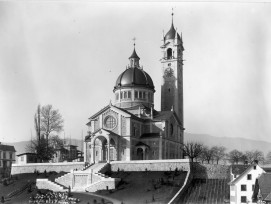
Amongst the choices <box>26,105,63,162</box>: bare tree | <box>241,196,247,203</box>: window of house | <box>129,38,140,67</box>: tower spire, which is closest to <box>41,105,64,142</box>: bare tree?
<box>26,105,63,162</box>: bare tree

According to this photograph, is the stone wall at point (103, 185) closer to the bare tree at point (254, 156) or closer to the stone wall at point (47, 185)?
the stone wall at point (47, 185)

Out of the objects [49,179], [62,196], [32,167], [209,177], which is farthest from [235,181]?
[32,167]

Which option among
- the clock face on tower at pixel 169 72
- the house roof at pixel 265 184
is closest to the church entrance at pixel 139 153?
the clock face on tower at pixel 169 72

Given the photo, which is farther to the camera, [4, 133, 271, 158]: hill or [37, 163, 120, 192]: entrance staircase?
[4, 133, 271, 158]: hill

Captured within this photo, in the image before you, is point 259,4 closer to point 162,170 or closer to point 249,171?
point 249,171

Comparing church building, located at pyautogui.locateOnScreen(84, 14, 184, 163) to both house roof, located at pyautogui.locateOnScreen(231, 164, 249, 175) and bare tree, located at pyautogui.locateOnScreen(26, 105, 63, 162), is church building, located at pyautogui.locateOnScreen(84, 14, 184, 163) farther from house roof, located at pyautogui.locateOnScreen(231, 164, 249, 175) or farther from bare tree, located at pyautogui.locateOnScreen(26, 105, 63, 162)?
house roof, located at pyautogui.locateOnScreen(231, 164, 249, 175)

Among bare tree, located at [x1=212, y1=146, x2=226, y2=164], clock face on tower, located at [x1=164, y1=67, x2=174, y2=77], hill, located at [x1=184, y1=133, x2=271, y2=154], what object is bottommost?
bare tree, located at [x1=212, y1=146, x2=226, y2=164]
